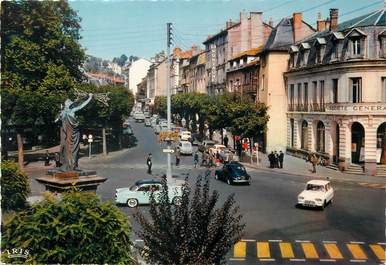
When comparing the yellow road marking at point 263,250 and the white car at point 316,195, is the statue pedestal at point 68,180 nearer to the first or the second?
the yellow road marking at point 263,250

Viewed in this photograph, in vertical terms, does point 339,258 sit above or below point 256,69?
below

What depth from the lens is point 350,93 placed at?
43938mm

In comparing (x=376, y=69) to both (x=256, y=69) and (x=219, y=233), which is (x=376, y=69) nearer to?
(x=256, y=69)

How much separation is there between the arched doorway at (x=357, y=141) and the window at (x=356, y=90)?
2.13 m

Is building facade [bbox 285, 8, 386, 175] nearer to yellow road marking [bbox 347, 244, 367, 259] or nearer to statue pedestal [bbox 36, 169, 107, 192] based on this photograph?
yellow road marking [bbox 347, 244, 367, 259]

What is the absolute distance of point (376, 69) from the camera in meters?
42.4

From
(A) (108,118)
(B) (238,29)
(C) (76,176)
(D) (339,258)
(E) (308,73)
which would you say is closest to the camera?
(C) (76,176)

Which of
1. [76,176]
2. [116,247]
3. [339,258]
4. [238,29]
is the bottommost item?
[339,258]

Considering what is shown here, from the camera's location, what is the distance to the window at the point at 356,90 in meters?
43.3

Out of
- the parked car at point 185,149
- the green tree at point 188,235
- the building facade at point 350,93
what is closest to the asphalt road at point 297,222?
the building facade at point 350,93

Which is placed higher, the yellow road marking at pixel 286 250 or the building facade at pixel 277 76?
the building facade at pixel 277 76

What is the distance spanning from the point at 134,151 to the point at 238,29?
30.7 metres

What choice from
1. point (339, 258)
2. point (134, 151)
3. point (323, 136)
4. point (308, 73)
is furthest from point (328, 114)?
point (339, 258)

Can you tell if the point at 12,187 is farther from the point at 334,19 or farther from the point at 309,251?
the point at 334,19
